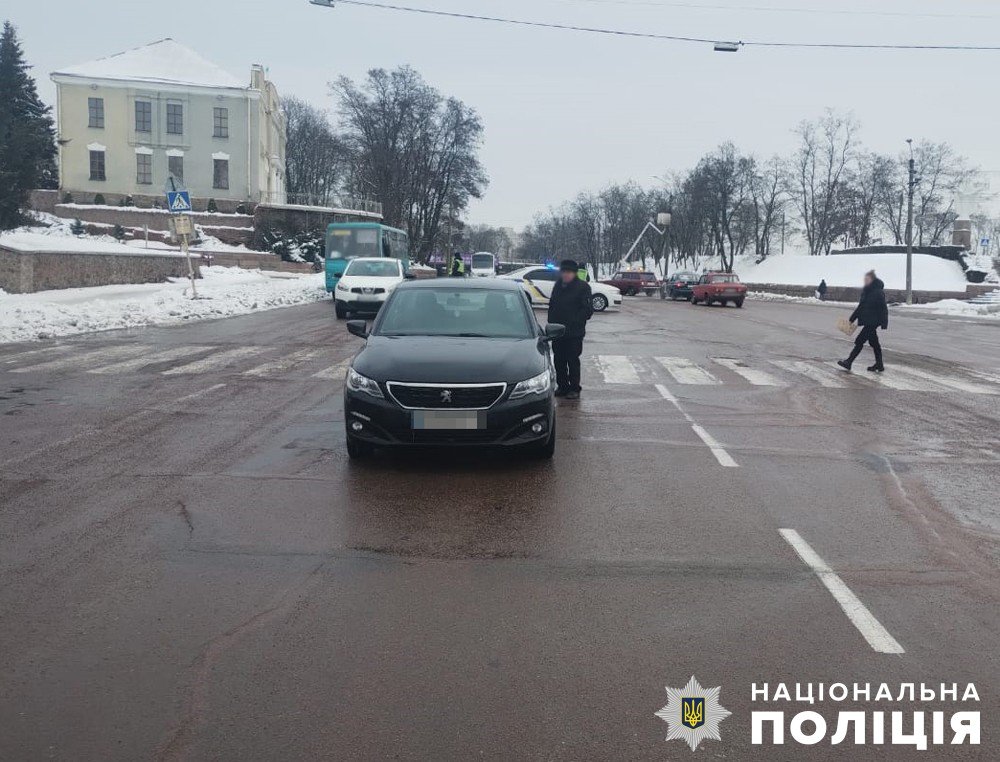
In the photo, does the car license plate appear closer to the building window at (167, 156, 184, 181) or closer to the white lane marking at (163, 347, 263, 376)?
the white lane marking at (163, 347, 263, 376)

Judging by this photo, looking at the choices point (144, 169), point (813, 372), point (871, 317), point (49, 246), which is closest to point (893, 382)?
point (813, 372)

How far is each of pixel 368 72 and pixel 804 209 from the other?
46147 mm

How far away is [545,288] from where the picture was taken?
36281mm

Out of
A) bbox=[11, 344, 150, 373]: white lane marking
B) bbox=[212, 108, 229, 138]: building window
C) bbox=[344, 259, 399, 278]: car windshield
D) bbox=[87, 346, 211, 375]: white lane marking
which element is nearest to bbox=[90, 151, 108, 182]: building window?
bbox=[212, 108, 229, 138]: building window

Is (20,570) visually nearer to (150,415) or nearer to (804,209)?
(150,415)

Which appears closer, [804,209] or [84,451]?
[84,451]

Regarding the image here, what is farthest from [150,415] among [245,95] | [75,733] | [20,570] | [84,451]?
[245,95]

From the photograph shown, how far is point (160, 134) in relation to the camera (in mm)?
67438

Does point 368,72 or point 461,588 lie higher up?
point 368,72

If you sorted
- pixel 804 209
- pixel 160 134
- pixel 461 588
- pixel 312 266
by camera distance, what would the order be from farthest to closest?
pixel 804 209 < pixel 160 134 < pixel 312 266 < pixel 461 588

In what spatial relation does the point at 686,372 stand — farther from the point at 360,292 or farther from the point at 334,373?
the point at 360,292

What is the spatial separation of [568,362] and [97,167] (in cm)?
6316

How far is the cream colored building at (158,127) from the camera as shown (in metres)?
66.4

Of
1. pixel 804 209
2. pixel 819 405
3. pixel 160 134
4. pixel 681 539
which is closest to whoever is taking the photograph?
pixel 681 539
